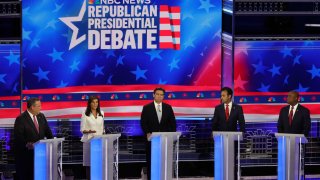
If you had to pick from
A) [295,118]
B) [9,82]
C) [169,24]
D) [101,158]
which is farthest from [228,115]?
[9,82]

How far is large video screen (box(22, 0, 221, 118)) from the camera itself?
11109mm

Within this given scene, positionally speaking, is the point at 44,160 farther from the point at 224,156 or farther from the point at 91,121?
the point at 224,156

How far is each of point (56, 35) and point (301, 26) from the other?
3753 millimetres

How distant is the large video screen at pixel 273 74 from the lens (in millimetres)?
11445

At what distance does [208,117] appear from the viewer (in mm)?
11406

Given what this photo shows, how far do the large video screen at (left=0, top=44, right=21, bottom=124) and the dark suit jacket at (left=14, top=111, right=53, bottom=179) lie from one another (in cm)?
222

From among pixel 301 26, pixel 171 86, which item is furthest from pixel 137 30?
pixel 301 26

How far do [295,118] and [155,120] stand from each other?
1824 mm

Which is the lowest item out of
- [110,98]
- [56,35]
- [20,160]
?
[20,160]

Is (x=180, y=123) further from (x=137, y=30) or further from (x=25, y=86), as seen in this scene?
(x=25, y=86)

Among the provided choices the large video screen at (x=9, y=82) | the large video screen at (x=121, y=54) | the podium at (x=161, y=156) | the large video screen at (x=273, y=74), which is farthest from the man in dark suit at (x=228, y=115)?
the large video screen at (x=9, y=82)

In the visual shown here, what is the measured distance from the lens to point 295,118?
9.83m

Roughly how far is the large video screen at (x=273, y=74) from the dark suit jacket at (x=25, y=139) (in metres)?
3.64

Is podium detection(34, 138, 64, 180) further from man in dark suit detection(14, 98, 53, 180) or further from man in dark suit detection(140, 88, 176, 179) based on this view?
man in dark suit detection(140, 88, 176, 179)
